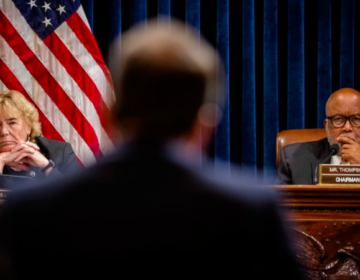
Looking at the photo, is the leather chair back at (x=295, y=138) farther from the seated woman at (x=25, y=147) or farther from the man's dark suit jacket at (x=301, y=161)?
the seated woman at (x=25, y=147)

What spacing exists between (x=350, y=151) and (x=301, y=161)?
328mm

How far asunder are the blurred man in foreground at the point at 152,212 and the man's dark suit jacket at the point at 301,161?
7.94 ft

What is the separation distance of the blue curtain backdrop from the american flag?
17.9 inches

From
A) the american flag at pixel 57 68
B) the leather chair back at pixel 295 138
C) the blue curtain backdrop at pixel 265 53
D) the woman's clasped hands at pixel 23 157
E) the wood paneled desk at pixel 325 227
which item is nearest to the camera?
the wood paneled desk at pixel 325 227

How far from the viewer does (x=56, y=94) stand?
3.50 meters

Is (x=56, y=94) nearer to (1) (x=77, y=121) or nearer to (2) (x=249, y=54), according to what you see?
(1) (x=77, y=121)

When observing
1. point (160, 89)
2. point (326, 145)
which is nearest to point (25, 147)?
point (326, 145)

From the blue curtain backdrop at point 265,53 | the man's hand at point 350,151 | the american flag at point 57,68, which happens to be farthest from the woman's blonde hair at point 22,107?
the man's hand at point 350,151

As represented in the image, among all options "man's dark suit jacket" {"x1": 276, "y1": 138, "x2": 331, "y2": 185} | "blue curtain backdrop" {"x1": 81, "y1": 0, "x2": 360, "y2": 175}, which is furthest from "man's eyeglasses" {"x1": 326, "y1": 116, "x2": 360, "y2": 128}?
"blue curtain backdrop" {"x1": 81, "y1": 0, "x2": 360, "y2": 175}

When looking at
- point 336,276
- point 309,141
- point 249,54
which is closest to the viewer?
point 336,276

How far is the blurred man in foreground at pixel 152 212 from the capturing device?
25.1 inches

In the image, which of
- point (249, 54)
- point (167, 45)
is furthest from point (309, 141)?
point (167, 45)

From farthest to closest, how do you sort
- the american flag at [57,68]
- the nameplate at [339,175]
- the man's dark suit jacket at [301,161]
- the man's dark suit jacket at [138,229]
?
the american flag at [57,68] → the man's dark suit jacket at [301,161] → the nameplate at [339,175] → the man's dark suit jacket at [138,229]

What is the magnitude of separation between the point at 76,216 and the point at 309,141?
274cm
